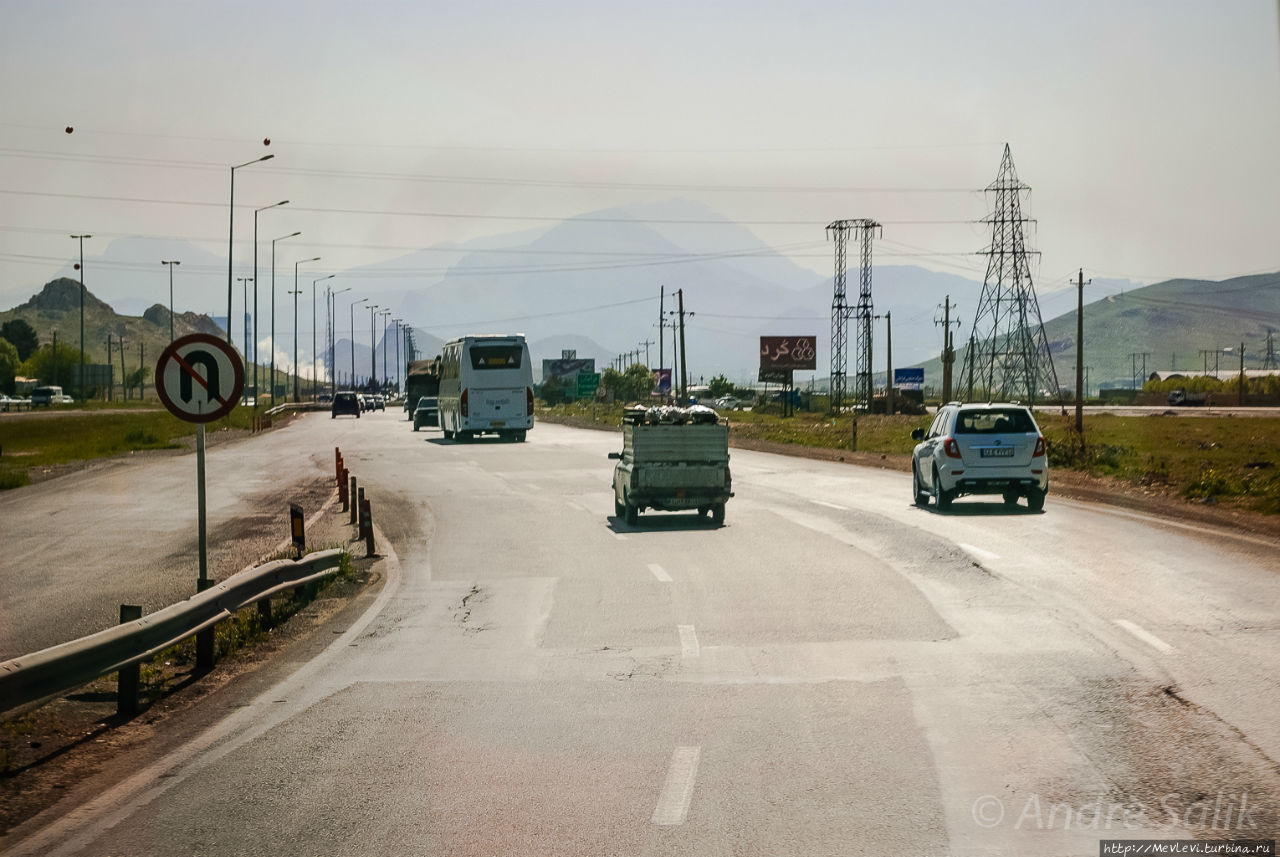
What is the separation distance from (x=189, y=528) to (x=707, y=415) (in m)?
8.72

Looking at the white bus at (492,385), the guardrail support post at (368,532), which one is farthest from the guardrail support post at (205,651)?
the white bus at (492,385)

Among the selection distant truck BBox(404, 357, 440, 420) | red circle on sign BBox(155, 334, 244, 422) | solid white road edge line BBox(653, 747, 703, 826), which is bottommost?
solid white road edge line BBox(653, 747, 703, 826)

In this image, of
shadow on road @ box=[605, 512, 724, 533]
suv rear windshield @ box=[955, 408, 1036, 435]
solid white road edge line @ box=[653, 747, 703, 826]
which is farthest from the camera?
suv rear windshield @ box=[955, 408, 1036, 435]

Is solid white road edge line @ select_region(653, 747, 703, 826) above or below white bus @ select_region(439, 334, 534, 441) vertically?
below

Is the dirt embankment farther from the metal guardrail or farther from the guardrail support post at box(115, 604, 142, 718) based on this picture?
the metal guardrail

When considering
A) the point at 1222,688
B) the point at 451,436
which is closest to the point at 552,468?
the point at 451,436

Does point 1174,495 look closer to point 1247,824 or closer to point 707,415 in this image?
point 707,415

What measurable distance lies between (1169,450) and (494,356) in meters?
24.9

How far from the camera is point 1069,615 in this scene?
40.0 feet

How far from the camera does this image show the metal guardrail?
23.8 feet

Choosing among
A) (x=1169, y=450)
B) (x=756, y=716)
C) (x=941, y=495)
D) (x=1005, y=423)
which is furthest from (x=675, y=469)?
(x=1169, y=450)

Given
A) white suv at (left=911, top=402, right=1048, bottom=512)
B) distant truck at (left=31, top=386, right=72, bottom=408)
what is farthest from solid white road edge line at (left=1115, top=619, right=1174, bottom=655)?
distant truck at (left=31, top=386, right=72, bottom=408)

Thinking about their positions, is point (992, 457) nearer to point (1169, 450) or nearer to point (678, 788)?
point (678, 788)

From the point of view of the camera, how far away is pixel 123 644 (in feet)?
27.7
